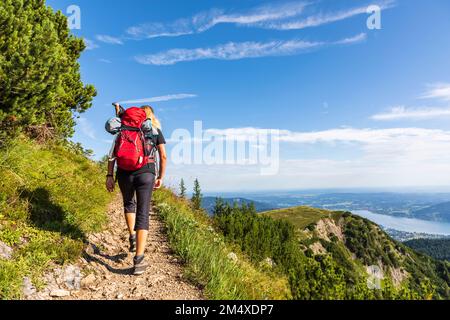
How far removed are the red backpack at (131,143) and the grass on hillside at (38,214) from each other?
1.93 metres

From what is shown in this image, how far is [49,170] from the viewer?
9.36m

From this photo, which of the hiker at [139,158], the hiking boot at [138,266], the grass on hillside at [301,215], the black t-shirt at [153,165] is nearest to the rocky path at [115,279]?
the hiking boot at [138,266]

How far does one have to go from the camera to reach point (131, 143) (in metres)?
5.14

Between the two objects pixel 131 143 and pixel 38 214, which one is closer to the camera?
pixel 131 143

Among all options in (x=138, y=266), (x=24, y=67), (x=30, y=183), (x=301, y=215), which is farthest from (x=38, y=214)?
(x=301, y=215)

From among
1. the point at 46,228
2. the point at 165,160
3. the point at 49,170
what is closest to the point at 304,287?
the point at 165,160

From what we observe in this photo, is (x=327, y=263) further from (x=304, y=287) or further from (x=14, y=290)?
(x=14, y=290)

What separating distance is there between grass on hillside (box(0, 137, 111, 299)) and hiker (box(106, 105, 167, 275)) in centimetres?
129

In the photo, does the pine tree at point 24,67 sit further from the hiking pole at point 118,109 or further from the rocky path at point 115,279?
the rocky path at point 115,279

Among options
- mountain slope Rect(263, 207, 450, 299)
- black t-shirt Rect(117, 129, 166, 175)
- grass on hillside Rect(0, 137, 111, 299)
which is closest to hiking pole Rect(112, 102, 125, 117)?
black t-shirt Rect(117, 129, 166, 175)

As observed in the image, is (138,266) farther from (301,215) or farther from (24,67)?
(301,215)

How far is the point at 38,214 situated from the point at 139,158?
122 inches
